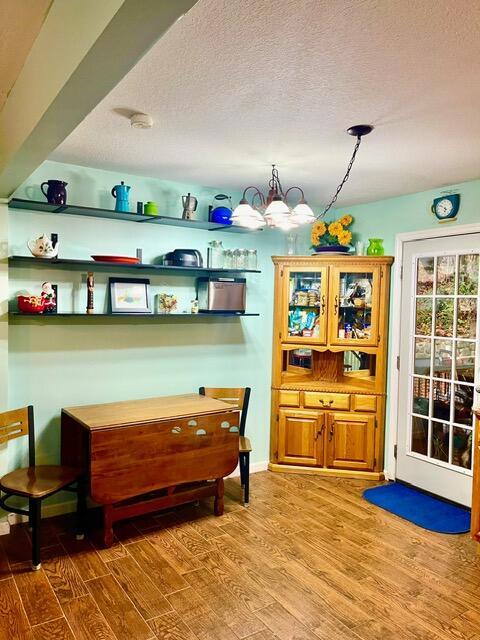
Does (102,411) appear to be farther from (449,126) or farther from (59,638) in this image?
(449,126)

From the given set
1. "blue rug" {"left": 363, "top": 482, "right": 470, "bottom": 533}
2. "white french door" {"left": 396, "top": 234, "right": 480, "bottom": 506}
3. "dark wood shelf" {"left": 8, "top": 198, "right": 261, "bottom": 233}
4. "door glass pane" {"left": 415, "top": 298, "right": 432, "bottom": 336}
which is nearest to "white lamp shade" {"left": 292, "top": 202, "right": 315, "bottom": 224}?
"dark wood shelf" {"left": 8, "top": 198, "right": 261, "bottom": 233}

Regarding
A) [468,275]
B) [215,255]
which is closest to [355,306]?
[468,275]

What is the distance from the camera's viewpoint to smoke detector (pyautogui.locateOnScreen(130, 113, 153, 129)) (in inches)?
89.5

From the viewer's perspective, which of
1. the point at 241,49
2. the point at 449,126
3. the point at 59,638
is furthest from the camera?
the point at 449,126

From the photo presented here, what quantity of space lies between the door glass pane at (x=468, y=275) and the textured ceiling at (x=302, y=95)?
57cm

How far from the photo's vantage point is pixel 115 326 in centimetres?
343

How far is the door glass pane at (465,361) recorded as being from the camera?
3428 millimetres

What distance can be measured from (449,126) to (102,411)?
2611mm

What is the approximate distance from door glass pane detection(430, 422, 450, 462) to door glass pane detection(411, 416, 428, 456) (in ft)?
0.23

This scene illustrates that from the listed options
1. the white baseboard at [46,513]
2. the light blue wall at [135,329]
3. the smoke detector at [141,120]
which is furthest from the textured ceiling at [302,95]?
the white baseboard at [46,513]

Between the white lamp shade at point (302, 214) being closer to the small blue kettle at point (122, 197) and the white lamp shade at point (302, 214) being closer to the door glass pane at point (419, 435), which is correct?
the small blue kettle at point (122, 197)

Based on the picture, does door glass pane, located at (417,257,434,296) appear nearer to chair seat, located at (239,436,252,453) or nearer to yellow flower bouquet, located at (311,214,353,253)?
yellow flower bouquet, located at (311,214,353,253)

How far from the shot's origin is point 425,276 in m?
3.76

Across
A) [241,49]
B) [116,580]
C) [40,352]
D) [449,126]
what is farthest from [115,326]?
[449,126]
